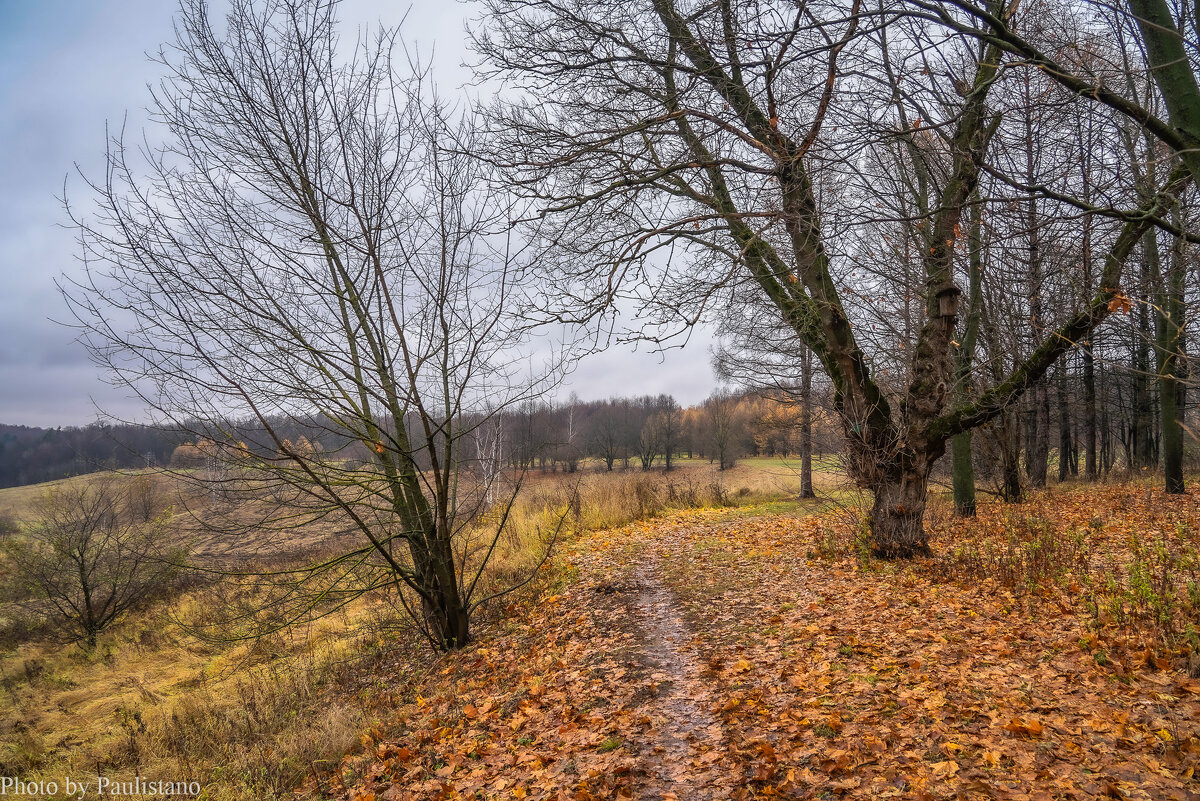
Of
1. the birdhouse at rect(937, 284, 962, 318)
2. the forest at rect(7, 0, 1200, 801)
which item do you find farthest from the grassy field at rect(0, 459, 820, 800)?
the birdhouse at rect(937, 284, 962, 318)

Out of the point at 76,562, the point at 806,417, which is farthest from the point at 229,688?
the point at 806,417

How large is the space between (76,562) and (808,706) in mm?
19111

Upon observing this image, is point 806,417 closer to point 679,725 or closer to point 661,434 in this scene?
point 679,725

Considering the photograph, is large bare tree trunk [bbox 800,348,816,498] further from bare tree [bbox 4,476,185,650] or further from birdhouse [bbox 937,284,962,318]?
bare tree [bbox 4,476,185,650]

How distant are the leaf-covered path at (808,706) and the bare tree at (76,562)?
1422 centimetres

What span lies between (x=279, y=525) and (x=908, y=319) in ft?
33.9

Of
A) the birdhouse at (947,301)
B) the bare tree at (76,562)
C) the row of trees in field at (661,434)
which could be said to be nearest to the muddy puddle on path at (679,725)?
the birdhouse at (947,301)

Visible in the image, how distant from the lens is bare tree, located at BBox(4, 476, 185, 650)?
14.6 m

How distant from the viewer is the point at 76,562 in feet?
49.1

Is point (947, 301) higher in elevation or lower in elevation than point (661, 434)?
higher

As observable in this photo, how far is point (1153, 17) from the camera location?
346 cm

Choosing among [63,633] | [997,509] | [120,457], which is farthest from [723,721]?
[63,633]

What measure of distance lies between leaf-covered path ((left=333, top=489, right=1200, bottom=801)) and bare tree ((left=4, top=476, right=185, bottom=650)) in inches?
560

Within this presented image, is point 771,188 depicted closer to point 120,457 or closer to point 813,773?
point 813,773
